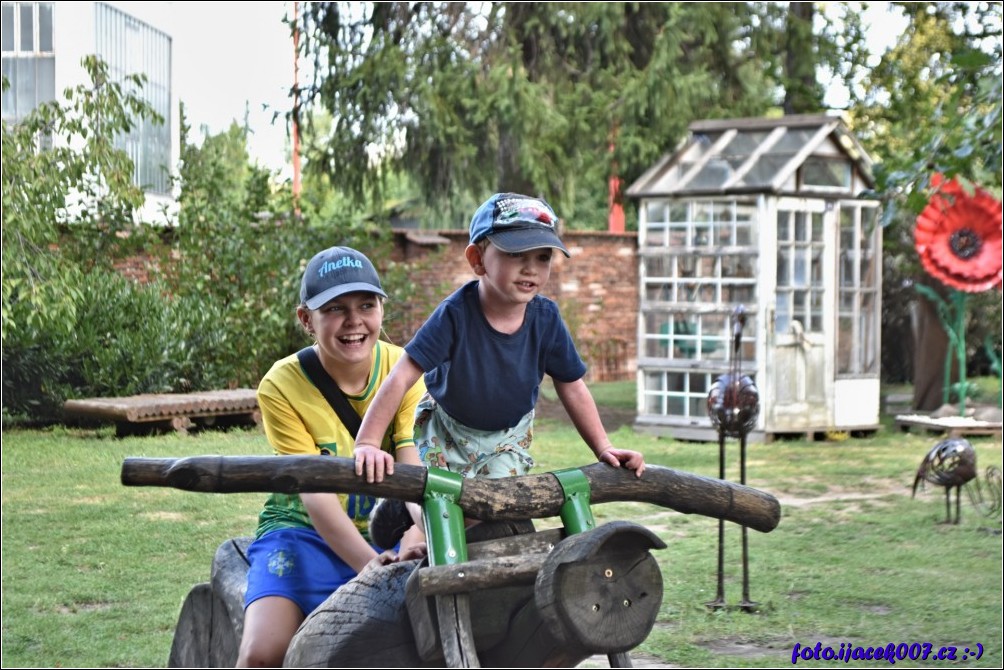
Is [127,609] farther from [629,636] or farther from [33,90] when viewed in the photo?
[629,636]

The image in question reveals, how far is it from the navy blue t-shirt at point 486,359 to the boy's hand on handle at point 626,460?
20 centimetres

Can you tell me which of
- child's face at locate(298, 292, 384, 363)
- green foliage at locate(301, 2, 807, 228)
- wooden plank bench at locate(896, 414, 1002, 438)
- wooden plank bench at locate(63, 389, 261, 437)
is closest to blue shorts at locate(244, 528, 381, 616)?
child's face at locate(298, 292, 384, 363)

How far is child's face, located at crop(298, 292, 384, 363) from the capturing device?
1694 millimetres

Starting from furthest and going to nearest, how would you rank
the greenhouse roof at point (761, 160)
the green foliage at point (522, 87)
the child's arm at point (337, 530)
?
the greenhouse roof at point (761, 160), the green foliage at point (522, 87), the child's arm at point (337, 530)

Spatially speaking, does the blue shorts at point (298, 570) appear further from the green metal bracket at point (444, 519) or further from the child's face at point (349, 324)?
the green metal bracket at point (444, 519)

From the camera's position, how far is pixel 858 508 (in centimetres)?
613

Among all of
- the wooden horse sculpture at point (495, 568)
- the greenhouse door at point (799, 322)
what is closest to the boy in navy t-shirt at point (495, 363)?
the wooden horse sculpture at point (495, 568)

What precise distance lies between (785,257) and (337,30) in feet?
10.3

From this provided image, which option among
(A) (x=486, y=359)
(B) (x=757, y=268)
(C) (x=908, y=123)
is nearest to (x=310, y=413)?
(A) (x=486, y=359)

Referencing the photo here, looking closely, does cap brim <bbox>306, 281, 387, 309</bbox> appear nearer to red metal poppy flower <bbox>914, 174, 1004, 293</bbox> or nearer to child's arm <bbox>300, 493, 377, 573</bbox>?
child's arm <bbox>300, 493, 377, 573</bbox>

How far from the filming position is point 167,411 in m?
4.48

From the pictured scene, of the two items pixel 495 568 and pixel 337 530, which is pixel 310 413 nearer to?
pixel 337 530

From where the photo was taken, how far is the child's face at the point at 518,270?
5.06 feet

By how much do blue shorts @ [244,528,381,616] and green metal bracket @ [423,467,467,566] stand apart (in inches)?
20.5
